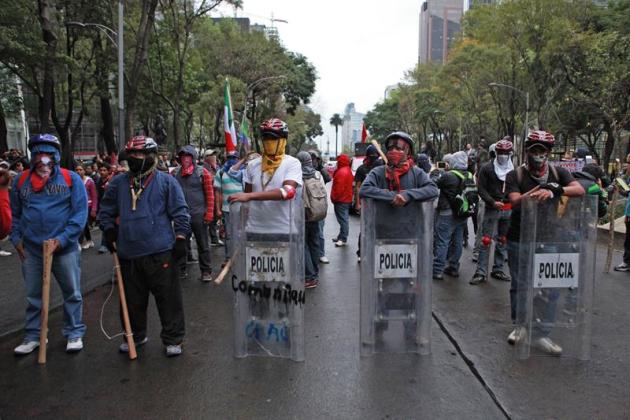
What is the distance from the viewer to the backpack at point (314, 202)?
679 centimetres

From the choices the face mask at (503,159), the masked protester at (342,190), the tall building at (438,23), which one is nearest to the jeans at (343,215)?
the masked protester at (342,190)

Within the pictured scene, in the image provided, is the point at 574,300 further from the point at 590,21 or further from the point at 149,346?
the point at 590,21

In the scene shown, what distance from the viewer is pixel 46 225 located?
15.3 feet

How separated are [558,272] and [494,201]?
8.57ft

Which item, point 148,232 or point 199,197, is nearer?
point 148,232

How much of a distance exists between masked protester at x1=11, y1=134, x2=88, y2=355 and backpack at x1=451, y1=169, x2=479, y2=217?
4847mm

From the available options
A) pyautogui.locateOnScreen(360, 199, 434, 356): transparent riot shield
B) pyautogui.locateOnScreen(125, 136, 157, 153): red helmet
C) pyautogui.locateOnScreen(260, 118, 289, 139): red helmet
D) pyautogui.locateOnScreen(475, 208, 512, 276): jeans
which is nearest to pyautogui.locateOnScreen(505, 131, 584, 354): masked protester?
pyautogui.locateOnScreen(360, 199, 434, 356): transparent riot shield

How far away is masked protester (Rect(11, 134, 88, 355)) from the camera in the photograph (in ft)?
15.3

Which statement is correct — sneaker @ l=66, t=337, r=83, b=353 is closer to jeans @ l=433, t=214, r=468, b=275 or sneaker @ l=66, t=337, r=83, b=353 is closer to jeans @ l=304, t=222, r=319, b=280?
jeans @ l=304, t=222, r=319, b=280

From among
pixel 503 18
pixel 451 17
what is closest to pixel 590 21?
pixel 503 18

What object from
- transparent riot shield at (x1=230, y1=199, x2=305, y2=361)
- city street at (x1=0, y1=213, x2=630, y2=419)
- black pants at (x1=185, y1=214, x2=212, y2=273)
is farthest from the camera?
black pants at (x1=185, y1=214, x2=212, y2=273)

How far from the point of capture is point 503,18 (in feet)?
86.6

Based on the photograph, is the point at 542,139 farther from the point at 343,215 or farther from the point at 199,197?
the point at 343,215

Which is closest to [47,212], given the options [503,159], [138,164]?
[138,164]
